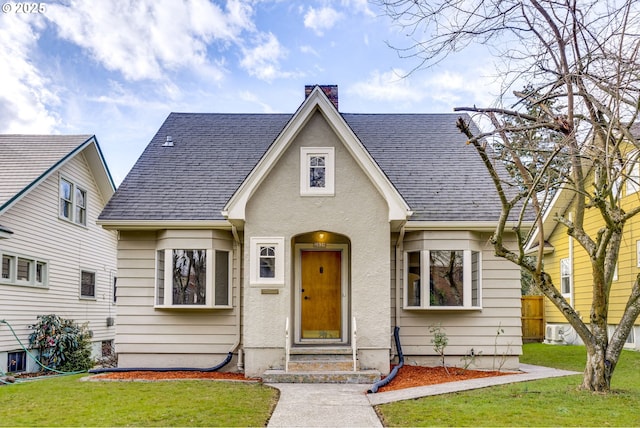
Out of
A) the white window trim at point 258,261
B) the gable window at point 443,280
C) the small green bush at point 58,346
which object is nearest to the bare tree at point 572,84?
the gable window at point 443,280

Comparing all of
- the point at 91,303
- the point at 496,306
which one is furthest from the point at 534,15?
the point at 91,303

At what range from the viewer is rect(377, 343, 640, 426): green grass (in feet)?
21.4

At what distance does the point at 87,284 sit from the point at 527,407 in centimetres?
1579

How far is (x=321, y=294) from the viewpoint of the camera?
12.3 meters

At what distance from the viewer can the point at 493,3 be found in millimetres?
7184

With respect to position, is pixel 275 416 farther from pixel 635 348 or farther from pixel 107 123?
pixel 107 123

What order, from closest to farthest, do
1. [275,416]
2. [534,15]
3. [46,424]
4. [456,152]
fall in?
[46,424] < [275,416] < [534,15] < [456,152]

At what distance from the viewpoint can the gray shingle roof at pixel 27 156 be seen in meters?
14.4

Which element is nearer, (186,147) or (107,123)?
(186,147)

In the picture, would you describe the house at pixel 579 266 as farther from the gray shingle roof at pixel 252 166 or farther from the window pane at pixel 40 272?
the window pane at pixel 40 272

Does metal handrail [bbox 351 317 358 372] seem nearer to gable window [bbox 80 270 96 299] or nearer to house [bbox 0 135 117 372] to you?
house [bbox 0 135 117 372]

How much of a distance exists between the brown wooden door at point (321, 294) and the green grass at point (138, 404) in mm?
2827

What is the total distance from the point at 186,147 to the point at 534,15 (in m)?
8.99

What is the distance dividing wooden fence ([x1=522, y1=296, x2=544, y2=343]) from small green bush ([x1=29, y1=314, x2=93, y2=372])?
14.5m
